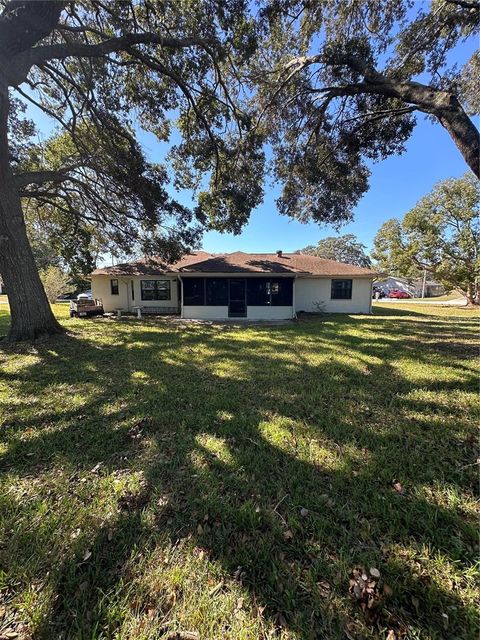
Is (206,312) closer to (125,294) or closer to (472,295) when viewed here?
(125,294)

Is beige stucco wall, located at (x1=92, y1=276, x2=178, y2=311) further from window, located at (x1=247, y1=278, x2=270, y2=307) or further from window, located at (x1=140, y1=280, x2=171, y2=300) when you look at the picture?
window, located at (x1=247, y1=278, x2=270, y2=307)

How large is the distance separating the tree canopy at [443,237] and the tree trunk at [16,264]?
28.2 metres

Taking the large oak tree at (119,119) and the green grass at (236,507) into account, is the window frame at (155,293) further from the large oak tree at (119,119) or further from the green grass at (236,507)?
the green grass at (236,507)

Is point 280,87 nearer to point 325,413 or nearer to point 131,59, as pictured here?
point 131,59

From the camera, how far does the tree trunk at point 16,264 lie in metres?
7.51

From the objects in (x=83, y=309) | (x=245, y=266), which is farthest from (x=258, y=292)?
(x=83, y=309)

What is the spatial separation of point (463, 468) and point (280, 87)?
10.1 metres

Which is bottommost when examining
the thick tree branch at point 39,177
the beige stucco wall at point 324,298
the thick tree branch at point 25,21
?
the beige stucco wall at point 324,298

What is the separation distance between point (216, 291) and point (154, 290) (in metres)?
5.09

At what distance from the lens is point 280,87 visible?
8.15 m

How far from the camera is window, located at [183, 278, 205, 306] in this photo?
14.9m

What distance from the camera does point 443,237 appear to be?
24.4 m

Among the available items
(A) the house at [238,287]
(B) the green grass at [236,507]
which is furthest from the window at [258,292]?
(B) the green grass at [236,507]

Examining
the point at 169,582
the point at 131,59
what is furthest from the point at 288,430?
the point at 131,59
